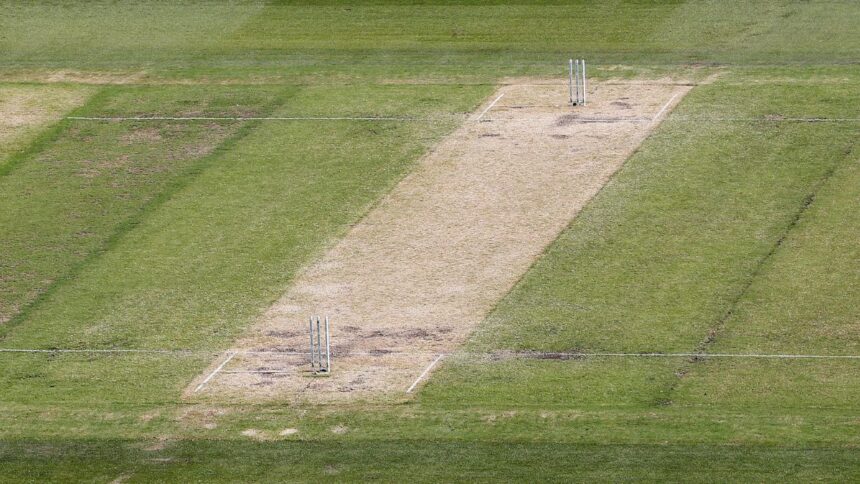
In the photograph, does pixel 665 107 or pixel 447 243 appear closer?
pixel 447 243

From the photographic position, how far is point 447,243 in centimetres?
4547

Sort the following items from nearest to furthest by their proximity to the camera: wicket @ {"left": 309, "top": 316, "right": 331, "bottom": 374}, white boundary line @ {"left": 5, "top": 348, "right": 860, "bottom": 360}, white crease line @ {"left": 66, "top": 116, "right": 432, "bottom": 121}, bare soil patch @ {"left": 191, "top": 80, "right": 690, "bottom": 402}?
wicket @ {"left": 309, "top": 316, "right": 331, "bottom": 374} → white boundary line @ {"left": 5, "top": 348, "right": 860, "bottom": 360} → bare soil patch @ {"left": 191, "top": 80, "right": 690, "bottom": 402} → white crease line @ {"left": 66, "top": 116, "right": 432, "bottom": 121}

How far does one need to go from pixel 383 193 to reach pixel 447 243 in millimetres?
3886

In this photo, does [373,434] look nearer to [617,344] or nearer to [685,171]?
[617,344]

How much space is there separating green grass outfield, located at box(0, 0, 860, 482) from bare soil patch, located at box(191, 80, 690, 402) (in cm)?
69

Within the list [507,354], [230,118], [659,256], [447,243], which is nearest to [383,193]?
[447,243]

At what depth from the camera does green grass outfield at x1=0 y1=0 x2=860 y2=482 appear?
1390 inches

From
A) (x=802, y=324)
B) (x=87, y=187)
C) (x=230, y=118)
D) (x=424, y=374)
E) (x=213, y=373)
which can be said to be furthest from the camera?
(x=230, y=118)

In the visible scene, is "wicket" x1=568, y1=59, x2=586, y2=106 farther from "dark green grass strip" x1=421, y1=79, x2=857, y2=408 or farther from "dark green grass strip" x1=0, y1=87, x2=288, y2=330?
"dark green grass strip" x1=0, y1=87, x2=288, y2=330

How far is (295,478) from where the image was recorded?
34.1 meters

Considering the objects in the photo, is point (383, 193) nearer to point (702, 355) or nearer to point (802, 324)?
point (702, 355)

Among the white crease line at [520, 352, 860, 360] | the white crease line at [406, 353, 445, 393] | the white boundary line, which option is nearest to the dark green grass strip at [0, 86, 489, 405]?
the white boundary line

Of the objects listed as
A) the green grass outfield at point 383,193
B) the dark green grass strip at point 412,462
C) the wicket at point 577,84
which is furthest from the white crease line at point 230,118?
the dark green grass strip at point 412,462

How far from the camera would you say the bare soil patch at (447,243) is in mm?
39094
